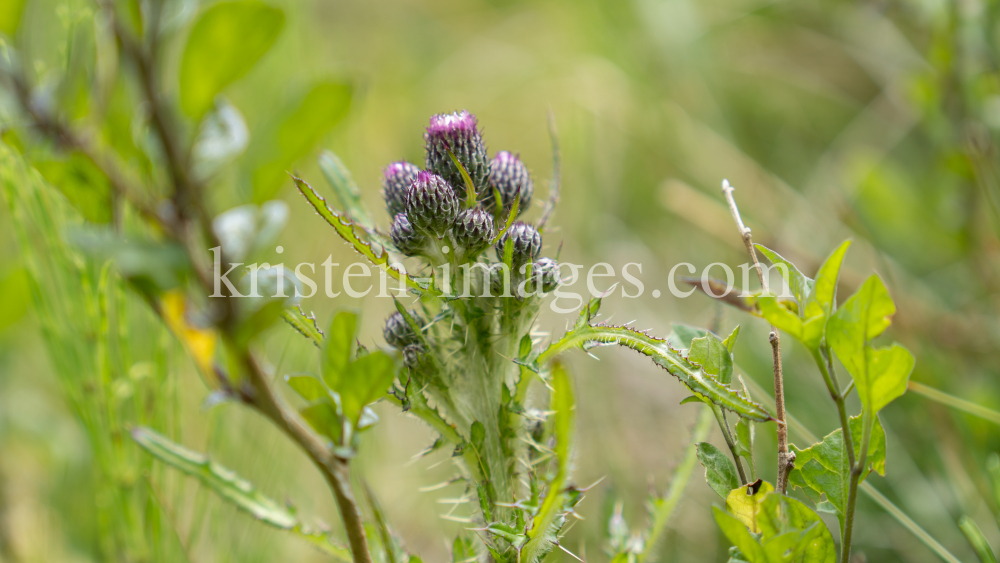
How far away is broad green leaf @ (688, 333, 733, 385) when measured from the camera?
811 mm

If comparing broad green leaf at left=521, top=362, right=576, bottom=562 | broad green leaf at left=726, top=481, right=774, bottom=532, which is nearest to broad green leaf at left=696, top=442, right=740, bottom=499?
broad green leaf at left=726, top=481, right=774, bottom=532

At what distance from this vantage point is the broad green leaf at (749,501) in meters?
0.76

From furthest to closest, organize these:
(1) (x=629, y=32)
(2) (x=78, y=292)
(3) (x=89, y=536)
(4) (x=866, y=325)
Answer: (1) (x=629, y=32) < (3) (x=89, y=536) < (2) (x=78, y=292) < (4) (x=866, y=325)

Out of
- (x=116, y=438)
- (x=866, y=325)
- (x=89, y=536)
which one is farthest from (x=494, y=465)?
(x=89, y=536)

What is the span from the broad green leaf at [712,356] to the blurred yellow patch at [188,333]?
24.2 inches

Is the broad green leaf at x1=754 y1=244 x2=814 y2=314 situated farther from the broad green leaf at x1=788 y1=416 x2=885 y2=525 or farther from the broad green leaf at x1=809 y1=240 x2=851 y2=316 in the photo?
the broad green leaf at x1=788 y1=416 x2=885 y2=525

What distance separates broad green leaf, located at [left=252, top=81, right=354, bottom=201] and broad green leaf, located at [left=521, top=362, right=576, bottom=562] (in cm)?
50

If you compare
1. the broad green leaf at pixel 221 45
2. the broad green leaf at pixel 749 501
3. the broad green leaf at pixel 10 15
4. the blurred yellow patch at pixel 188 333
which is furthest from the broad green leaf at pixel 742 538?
Result: the broad green leaf at pixel 10 15

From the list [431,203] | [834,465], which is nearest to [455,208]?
[431,203]

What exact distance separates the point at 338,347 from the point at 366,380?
0.05 metres

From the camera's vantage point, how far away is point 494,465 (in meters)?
0.93

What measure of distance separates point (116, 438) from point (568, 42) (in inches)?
150

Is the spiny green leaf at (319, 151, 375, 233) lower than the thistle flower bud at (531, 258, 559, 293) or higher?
higher

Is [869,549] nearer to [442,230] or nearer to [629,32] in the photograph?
[442,230]
